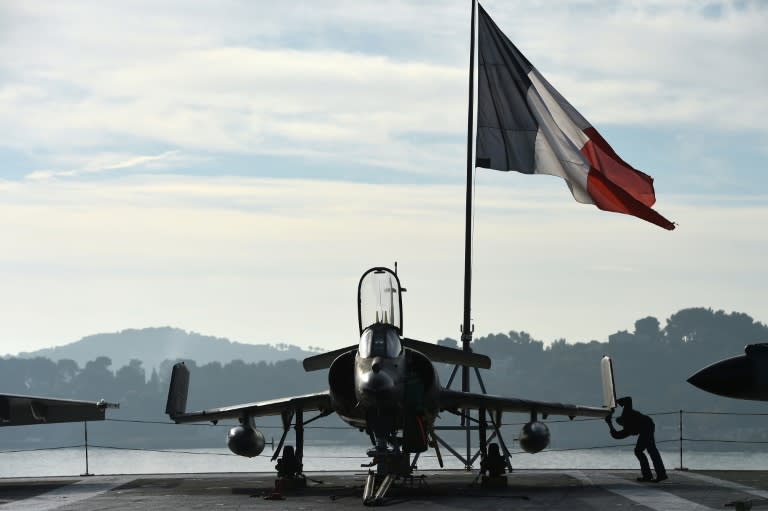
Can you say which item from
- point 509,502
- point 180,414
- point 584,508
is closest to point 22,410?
point 180,414

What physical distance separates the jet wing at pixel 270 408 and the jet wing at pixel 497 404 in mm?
2349

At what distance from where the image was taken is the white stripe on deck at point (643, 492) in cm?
1750

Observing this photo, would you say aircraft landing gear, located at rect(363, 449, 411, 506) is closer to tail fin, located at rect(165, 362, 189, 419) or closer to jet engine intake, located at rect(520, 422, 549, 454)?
jet engine intake, located at rect(520, 422, 549, 454)

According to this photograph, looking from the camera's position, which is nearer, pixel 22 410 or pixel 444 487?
pixel 444 487

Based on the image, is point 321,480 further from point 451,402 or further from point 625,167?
point 625,167

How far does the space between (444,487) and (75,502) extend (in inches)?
268

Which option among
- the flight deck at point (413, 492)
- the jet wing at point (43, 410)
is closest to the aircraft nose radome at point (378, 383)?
the flight deck at point (413, 492)

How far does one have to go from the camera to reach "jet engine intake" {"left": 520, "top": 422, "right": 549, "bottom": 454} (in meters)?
23.5

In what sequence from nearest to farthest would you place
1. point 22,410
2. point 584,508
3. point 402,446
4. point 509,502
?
point 584,508
point 509,502
point 402,446
point 22,410

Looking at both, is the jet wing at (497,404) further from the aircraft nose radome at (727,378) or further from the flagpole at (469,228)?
the aircraft nose radome at (727,378)

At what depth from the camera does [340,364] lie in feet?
69.3

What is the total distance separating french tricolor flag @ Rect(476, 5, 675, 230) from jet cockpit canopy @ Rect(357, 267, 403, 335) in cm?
693

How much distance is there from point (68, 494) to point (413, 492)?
6.56 meters

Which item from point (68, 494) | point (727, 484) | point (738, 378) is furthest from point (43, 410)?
point (738, 378)
